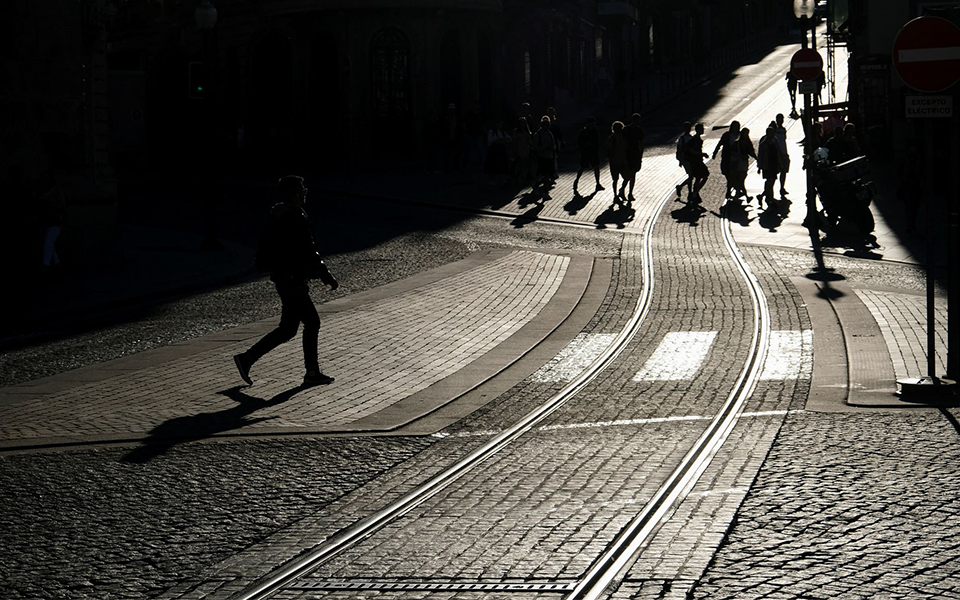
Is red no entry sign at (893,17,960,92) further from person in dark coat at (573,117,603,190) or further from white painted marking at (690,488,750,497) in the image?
Answer: person in dark coat at (573,117,603,190)

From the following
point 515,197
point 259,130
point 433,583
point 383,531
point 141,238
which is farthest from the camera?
point 259,130

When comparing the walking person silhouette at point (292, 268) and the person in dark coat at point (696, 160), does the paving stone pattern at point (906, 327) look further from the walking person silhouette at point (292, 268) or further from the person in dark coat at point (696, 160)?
the person in dark coat at point (696, 160)

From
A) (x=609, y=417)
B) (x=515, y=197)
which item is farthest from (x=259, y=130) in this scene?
(x=609, y=417)

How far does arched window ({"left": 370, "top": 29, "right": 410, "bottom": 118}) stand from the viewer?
42.8 metres

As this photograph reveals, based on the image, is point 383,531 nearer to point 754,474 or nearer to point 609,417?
point 754,474

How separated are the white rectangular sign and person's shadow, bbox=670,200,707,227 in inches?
545

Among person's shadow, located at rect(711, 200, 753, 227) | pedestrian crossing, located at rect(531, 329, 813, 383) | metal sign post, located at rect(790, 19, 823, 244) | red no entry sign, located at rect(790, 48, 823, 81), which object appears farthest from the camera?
person's shadow, located at rect(711, 200, 753, 227)

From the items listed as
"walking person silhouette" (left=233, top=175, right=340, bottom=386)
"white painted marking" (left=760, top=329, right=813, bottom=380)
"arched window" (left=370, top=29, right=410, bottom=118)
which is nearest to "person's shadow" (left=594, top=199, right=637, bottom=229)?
"white painted marking" (left=760, top=329, right=813, bottom=380)

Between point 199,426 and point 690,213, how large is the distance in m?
17.4

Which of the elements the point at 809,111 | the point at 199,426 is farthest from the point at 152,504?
the point at 809,111

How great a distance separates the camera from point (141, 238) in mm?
25422

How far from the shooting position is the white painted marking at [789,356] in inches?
478

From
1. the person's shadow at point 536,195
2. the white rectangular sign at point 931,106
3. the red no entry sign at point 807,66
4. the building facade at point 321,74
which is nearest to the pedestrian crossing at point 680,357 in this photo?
the white rectangular sign at point 931,106

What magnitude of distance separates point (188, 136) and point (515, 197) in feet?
65.8
